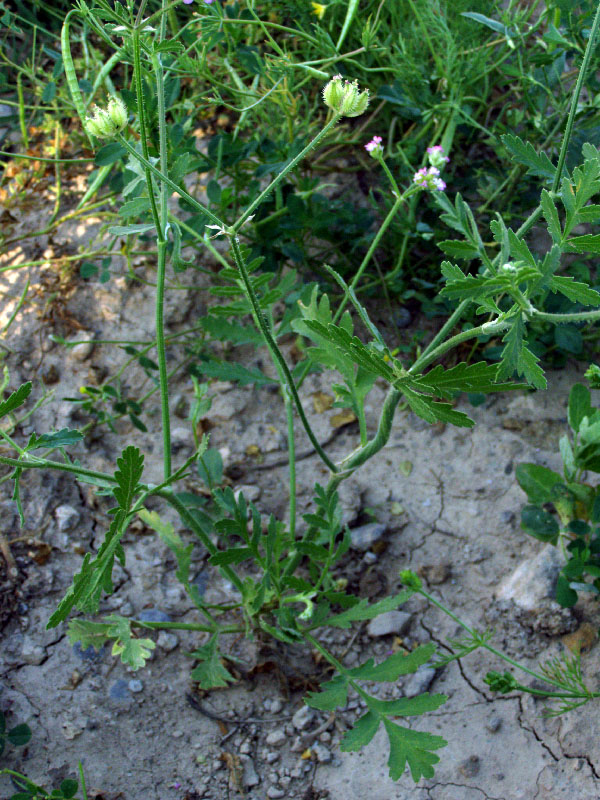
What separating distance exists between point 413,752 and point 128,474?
3.00 feet

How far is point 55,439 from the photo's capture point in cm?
146

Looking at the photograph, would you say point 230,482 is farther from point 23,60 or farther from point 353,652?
point 23,60

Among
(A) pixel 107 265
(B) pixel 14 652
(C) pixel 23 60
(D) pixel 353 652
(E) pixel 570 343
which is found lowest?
(D) pixel 353 652

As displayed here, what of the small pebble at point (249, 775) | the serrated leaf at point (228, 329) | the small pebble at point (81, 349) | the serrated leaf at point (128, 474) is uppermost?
the serrated leaf at point (128, 474)

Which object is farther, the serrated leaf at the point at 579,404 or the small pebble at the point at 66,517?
the small pebble at the point at 66,517

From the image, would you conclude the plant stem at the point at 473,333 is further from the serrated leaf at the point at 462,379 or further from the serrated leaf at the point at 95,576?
the serrated leaf at the point at 95,576

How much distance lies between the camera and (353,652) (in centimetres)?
207

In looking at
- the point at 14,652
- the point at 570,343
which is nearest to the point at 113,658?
the point at 14,652

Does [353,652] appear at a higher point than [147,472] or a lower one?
lower

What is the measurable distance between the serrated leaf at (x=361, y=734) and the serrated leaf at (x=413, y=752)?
43mm

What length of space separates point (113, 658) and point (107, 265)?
4.31 ft

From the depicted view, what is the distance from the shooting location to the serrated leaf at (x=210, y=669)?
6.09ft

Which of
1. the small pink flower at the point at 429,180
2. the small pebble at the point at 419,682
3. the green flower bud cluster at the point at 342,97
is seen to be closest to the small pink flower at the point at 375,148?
the small pink flower at the point at 429,180

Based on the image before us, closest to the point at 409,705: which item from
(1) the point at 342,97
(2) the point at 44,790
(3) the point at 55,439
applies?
(2) the point at 44,790
